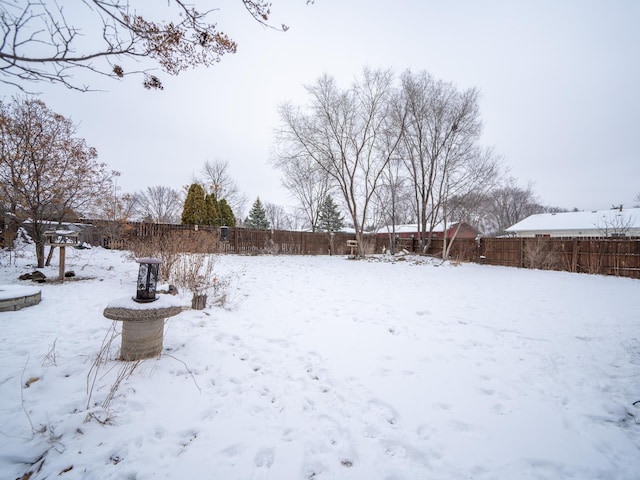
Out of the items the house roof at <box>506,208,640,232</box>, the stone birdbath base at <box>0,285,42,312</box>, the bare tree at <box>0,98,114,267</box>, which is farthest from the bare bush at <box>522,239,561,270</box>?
the bare tree at <box>0,98,114,267</box>

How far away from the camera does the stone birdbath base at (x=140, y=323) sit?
229cm

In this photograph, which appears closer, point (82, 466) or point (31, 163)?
point (82, 466)

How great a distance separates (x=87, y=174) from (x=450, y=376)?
8266 millimetres

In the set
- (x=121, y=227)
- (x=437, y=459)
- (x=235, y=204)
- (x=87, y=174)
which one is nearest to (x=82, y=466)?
(x=437, y=459)

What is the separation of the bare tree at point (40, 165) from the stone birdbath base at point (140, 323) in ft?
18.0

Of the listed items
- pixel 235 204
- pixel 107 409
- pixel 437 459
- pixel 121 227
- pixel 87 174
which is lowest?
pixel 437 459

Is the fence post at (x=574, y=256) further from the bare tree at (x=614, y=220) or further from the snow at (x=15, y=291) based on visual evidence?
the snow at (x=15, y=291)

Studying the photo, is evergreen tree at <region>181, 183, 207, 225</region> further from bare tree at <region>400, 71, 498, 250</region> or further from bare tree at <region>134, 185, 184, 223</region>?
bare tree at <region>134, 185, 184, 223</region>

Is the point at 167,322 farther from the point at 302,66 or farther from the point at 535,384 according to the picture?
the point at 302,66

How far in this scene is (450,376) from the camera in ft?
8.40

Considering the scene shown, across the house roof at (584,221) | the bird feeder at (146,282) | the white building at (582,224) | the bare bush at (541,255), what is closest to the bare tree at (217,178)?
the bare bush at (541,255)

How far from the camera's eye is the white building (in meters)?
20.1

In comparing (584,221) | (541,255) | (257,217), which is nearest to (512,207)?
(584,221)

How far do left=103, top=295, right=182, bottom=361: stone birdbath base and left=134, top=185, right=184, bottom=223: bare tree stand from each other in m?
38.3
